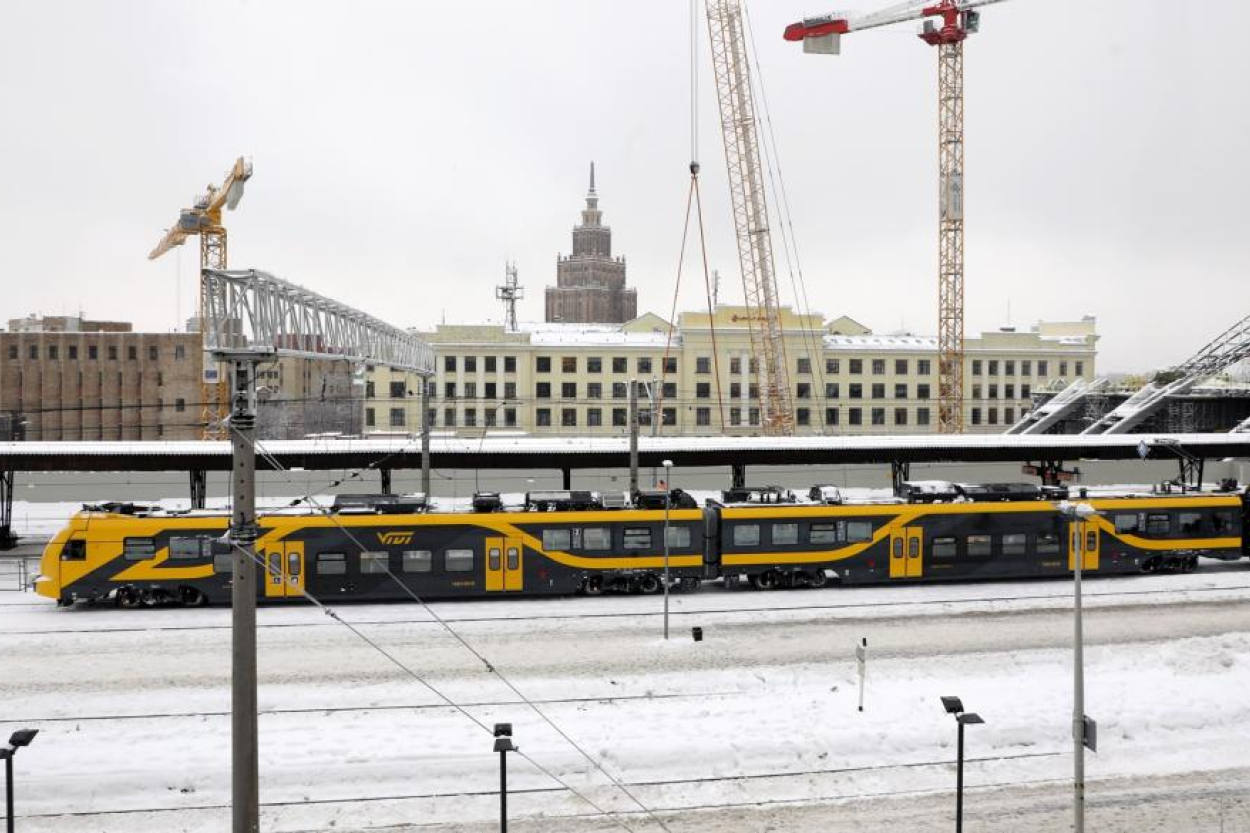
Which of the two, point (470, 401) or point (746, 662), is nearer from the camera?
point (746, 662)

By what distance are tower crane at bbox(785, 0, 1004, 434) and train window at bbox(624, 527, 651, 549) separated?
55.3 m

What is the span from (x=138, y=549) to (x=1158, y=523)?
3335 centimetres

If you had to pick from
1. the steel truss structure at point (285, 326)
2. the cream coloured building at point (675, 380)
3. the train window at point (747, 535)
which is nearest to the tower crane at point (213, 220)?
the cream coloured building at point (675, 380)

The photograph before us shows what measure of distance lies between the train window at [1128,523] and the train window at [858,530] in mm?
8972

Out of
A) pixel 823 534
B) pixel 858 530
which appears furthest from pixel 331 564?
pixel 858 530

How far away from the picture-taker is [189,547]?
2803cm

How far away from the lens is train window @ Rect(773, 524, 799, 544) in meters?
31.0

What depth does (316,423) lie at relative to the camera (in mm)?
114125

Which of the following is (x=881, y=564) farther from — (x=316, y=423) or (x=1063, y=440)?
(x=316, y=423)

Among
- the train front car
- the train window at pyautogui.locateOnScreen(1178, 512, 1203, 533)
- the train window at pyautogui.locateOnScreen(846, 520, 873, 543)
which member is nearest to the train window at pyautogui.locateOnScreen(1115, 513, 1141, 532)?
the train window at pyautogui.locateOnScreen(1178, 512, 1203, 533)

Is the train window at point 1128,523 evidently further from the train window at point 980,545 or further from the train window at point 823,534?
the train window at point 823,534

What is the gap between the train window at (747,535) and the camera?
101ft

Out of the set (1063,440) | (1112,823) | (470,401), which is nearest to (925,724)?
(1112,823)

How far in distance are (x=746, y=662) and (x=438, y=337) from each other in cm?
6338
